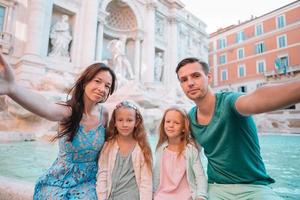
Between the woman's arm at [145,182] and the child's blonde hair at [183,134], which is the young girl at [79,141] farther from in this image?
the child's blonde hair at [183,134]

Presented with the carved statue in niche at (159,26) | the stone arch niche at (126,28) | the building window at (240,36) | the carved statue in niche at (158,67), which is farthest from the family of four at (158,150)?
the building window at (240,36)

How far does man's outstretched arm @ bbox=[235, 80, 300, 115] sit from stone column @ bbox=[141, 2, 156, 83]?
1269 cm

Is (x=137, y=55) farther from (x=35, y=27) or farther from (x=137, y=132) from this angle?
(x=137, y=132)

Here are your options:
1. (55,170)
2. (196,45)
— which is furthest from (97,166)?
(196,45)

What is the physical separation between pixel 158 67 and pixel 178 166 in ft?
45.9

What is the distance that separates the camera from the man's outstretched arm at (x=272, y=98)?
76 centimetres

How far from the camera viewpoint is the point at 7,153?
323 centimetres

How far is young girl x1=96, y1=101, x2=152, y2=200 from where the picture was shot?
1360mm

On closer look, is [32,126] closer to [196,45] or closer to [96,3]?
[96,3]

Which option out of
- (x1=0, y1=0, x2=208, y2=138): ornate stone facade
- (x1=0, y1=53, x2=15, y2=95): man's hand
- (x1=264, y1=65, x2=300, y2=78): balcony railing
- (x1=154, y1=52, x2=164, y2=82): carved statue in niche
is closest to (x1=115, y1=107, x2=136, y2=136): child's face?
(x1=0, y1=53, x2=15, y2=95): man's hand

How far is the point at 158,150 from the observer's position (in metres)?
1.56

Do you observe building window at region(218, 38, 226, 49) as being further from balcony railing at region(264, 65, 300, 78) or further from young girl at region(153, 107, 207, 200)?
young girl at region(153, 107, 207, 200)

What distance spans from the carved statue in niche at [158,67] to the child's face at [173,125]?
13429mm

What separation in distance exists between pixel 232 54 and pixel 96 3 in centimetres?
1784
